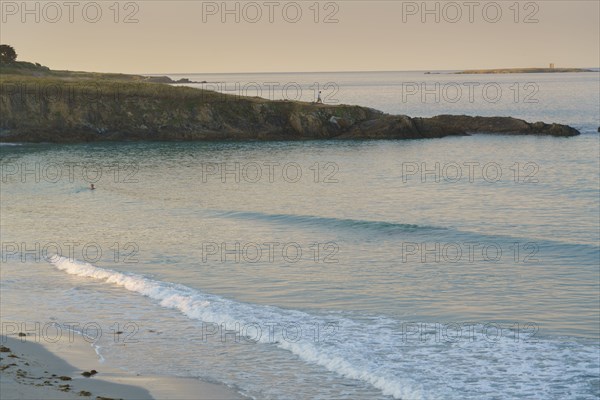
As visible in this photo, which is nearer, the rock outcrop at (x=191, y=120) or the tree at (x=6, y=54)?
the rock outcrop at (x=191, y=120)

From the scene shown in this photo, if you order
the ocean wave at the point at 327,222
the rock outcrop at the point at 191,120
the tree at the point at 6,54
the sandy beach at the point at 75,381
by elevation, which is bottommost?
the sandy beach at the point at 75,381

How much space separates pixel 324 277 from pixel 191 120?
6122 cm

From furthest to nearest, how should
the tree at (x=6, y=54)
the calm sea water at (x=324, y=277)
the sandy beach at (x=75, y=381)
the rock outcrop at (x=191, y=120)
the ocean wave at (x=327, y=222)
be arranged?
the tree at (x=6, y=54) < the rock outcrop at (x=191, y=120) < the ocean wave at (x=327, y=222) < the calm sea water at (x=324, y=277) < the sandy beach at (x=75, y=381)

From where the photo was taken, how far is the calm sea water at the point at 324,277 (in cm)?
1630

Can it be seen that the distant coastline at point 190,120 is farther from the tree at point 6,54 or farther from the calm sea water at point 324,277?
the tree at point 6,54

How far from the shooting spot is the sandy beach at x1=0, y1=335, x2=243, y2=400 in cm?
1406

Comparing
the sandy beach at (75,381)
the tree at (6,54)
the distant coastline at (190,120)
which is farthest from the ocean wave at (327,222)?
the tree at (6,54)

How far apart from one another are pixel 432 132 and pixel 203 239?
54689 mm

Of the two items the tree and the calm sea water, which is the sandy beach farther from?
the tree

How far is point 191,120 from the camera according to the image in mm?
83500

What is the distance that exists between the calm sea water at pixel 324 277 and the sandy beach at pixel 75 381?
1.44 ft

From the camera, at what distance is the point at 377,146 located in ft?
242

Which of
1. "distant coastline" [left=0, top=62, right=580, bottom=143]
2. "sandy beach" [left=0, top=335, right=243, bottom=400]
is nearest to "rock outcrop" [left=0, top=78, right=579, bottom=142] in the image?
"distant coastline" [left=0, top=62, right=580, bottom=143]

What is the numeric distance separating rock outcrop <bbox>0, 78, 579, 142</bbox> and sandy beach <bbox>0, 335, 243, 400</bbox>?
65.0m
